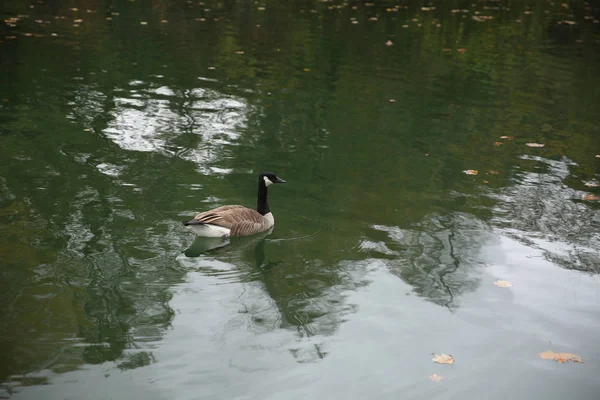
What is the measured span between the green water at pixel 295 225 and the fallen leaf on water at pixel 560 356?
77 mm

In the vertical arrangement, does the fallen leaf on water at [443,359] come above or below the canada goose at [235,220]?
below

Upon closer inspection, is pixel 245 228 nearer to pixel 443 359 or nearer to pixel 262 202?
pixel 262 202

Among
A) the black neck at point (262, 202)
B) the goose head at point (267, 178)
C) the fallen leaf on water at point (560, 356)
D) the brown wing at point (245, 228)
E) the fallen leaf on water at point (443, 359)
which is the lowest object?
the fallen leaf on water at point (443, 359)

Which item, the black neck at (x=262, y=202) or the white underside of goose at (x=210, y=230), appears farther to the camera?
the black neck at (x=262, y=202)

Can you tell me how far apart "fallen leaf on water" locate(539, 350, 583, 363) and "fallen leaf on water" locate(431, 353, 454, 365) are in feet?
2.99

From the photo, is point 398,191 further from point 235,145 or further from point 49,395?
point 49,395

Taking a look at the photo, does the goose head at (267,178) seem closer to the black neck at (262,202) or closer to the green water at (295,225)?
the black neck at (262,202)

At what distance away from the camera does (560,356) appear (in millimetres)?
6621

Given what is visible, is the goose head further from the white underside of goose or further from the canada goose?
the white underside of goose

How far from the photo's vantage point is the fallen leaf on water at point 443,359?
6.44 meters

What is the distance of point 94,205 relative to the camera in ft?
30.8

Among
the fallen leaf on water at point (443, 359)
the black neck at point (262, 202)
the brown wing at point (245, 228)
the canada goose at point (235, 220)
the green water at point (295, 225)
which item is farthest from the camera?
the black neck at point (262, 202)

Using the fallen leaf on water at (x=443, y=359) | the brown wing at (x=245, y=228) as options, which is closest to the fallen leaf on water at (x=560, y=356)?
the fallen leaf on water at (x=443, y=359)

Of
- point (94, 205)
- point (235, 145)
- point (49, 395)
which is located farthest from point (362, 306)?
point (235, 145)
